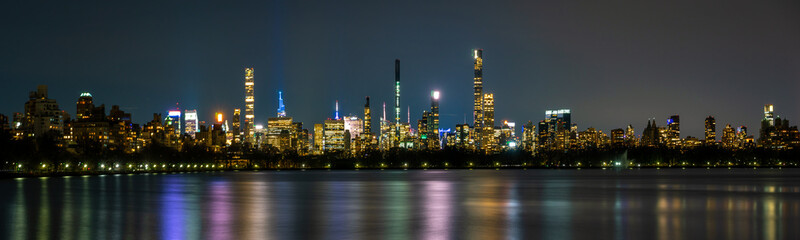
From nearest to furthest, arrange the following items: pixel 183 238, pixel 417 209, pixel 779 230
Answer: pixel 183 238 → pixel 779 230 → pixel 417 209

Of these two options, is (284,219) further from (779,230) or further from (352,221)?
(779,230)

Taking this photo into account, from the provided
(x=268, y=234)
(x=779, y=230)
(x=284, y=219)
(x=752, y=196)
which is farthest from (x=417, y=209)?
(x=752, y=196)

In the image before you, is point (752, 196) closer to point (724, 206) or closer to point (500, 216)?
point (724, 206)

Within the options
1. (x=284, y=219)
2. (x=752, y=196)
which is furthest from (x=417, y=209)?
(x=752, y=196)

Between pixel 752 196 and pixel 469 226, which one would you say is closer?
pixel 469 226

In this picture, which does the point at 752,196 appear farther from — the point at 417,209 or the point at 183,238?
the point at 183,238

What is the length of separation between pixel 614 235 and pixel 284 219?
51.8ft

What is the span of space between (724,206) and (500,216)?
1610 centimetres

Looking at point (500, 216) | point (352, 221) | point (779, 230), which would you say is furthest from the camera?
point (500, 216)

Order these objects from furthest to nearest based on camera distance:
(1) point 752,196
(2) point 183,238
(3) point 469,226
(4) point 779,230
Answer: (1) point 752,196
(3) point 469,226
(4) point 779,230
(2) point 183,238

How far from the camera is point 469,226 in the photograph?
36.2 m

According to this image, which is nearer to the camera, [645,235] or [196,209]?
[645,235]

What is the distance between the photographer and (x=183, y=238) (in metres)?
31.4

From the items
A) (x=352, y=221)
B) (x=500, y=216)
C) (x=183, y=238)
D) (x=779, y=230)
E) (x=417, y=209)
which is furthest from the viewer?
(x=417, y=209)
